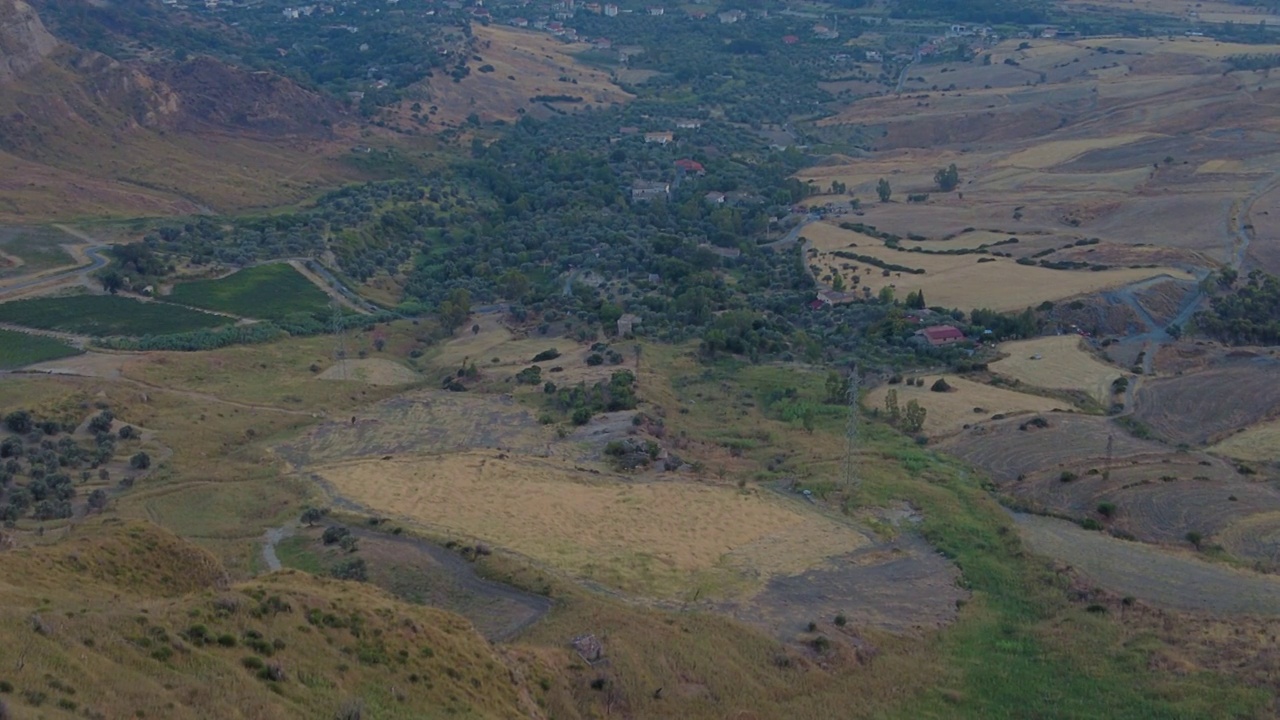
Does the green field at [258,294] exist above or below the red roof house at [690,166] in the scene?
below

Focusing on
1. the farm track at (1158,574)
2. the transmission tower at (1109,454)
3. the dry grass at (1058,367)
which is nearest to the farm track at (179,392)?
the farm track at (1158,574)

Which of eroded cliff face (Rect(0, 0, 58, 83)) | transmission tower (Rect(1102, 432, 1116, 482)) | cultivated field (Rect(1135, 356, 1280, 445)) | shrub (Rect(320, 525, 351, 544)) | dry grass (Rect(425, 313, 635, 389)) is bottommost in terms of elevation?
dry grass (Rect(425, 313, 635, 389))

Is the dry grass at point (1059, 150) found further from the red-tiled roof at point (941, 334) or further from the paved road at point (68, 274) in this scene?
the paved road at point (68, 274)

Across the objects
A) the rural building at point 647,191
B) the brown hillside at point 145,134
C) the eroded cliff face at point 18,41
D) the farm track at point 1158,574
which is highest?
the eroded cliff face at point 18,41

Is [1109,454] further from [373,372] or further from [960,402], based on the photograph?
[373,372]

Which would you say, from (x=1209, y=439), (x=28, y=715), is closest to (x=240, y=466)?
(x=28, y=715)

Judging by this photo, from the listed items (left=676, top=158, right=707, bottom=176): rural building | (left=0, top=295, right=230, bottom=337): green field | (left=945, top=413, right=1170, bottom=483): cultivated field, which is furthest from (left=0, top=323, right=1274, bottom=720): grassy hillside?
(left=676, top=158, right=707, bottom=176): rural building

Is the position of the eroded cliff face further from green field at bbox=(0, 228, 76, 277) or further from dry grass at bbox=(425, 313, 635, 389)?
dry grass at bbox=(425, 313, 635, 389)

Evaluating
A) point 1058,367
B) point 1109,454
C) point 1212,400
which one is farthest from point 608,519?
point 1212,400
